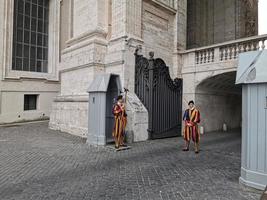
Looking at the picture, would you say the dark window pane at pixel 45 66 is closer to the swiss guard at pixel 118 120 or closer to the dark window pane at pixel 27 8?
the dark window pane at pixel 27 8

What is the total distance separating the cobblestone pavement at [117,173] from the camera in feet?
14.2

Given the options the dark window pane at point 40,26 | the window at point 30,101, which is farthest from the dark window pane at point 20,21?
the window at point 30,101

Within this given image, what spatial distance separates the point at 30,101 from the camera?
17.4 m

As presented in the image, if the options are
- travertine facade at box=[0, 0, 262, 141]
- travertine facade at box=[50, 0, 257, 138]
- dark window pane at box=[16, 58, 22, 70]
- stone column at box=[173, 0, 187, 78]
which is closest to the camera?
travertine facade at box=[50, 0, 257, 138]

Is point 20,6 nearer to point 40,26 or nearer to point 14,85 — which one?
point 40,26

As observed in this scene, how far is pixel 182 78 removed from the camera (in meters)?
13.5

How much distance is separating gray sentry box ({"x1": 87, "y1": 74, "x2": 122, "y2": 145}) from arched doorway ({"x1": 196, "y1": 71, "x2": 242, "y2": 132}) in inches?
213

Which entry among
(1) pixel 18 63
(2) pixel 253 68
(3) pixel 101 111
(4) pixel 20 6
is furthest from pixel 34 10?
(2) pixel 253 68

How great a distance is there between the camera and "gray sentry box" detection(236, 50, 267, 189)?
4.48 m

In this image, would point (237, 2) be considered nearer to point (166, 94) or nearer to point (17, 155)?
point (166, 94)

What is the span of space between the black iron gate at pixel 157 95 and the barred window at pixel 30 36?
34.4 feet

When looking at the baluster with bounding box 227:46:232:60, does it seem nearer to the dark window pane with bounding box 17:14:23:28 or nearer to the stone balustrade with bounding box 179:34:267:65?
the stone balustrade with bounding box 179:34:267:65

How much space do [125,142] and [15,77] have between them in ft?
35.8

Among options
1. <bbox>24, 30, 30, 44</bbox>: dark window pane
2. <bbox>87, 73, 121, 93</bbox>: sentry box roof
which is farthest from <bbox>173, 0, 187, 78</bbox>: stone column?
<bbox>24, 30, 30, 44</bbox>: dark window pane
